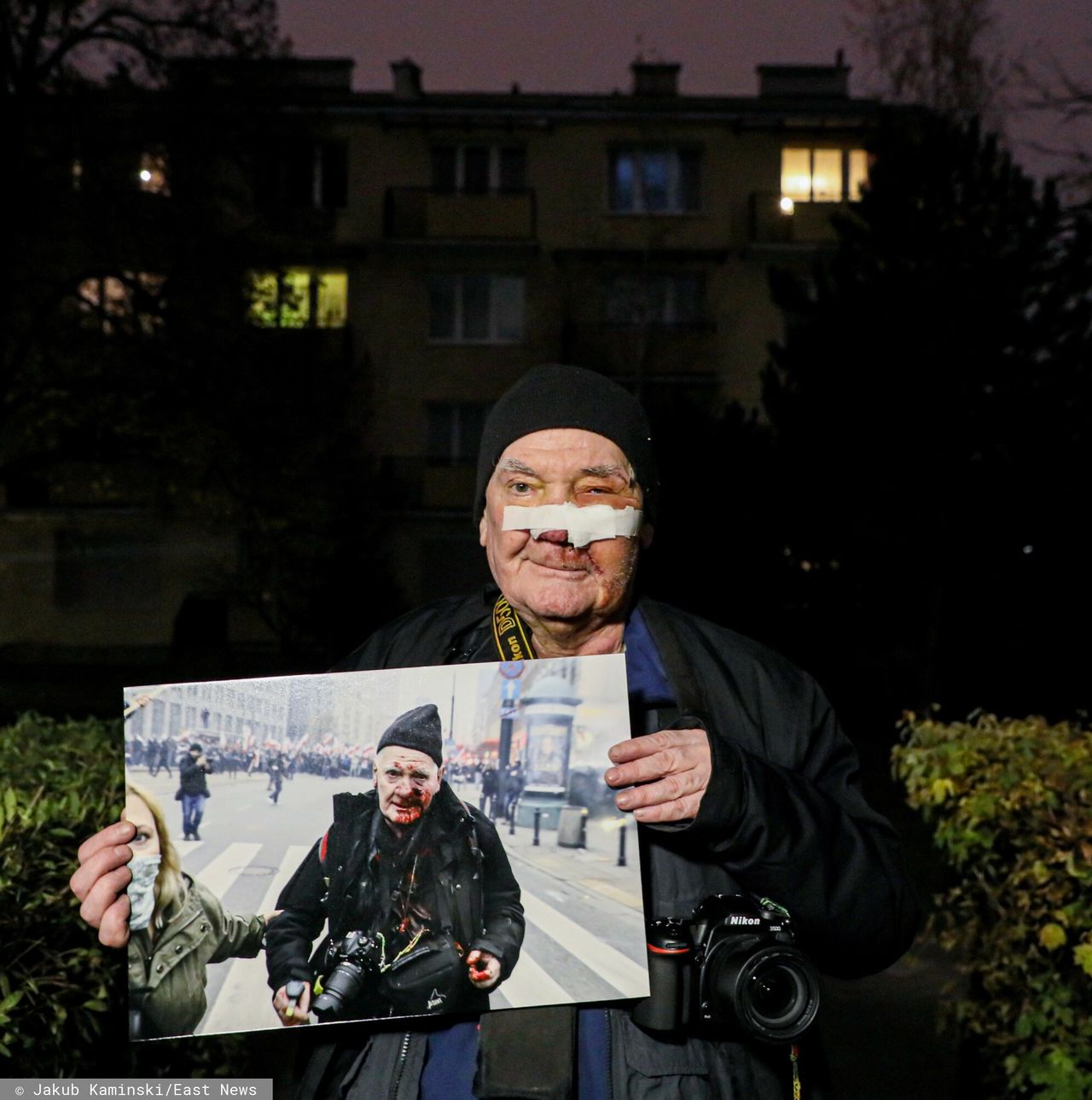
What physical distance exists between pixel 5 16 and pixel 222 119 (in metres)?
2.73

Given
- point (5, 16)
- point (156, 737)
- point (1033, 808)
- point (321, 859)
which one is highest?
point (5, 16)

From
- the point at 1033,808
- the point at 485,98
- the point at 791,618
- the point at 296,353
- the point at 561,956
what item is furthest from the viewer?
the point at 485,98

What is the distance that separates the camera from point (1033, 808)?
13.1ft

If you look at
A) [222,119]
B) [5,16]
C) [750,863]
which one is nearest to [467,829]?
[750,863]

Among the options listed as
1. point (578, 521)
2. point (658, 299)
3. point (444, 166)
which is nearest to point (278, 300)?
point (444, 166)

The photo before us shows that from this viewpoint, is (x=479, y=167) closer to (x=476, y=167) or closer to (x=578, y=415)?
(x=476, y=167)

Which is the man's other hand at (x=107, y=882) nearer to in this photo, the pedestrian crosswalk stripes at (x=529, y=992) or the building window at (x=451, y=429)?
the pedestrian crosswalk stripes at (x=529, y=992)

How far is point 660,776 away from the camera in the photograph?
184cm

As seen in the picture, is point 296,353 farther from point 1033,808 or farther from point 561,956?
point 561,956

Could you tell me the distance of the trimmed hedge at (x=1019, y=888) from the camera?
3773 millimetres

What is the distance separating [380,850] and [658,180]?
87.5 feet

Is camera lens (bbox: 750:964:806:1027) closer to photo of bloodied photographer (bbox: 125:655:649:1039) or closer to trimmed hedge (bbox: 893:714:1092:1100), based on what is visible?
photo of bloodied photographer (bbox: 125:655:649:1039)

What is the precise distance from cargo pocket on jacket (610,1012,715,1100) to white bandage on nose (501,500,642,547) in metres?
0.77

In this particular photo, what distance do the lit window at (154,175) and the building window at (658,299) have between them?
41.0ft
